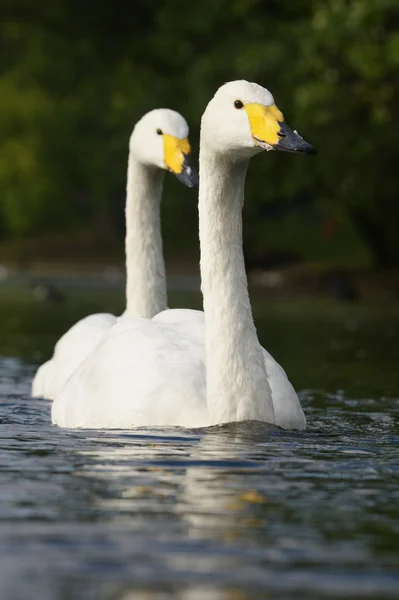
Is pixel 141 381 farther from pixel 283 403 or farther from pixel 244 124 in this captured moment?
pixel 244 124

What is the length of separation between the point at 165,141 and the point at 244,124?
428 cm

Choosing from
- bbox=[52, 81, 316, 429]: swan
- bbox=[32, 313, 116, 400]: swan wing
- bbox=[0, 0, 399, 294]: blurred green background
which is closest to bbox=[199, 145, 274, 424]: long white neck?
bbox=[52, 81, 316, 429]: swan

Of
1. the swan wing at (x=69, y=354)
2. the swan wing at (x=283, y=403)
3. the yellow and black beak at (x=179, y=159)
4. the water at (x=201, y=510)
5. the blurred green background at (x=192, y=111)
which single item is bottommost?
the water at (x=201, y=510)

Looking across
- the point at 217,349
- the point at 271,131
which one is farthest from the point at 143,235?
the point at 271,131

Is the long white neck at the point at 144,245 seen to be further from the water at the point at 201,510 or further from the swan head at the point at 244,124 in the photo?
the swan head at the point at 244,124

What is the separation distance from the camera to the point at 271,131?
9531mm

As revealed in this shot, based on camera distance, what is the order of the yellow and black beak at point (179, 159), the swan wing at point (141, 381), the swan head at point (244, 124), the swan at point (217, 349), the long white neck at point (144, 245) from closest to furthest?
1. the swan head at point (244, 124)
2. the swan at point (217, 349)
3. the swan wing at point (141, 381)
4. the yellow and black beak at point (179, 159)
5. the long white neck at point (144, 245)

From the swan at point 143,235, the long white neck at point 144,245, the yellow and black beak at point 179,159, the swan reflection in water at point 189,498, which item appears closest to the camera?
the swan reflection in water at point 189,498

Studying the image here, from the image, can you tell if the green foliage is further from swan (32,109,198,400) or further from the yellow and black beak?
the yellow and black beak

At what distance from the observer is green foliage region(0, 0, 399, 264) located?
118 feet

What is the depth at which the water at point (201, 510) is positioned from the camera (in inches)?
243

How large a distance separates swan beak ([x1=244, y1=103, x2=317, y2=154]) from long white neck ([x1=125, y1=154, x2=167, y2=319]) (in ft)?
16.0

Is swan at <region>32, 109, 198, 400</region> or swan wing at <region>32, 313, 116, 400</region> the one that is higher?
swan at <region>32, 109, 198, 400</region>

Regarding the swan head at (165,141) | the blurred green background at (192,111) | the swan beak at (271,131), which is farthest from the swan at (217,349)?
the blurred green background at (192,111)
